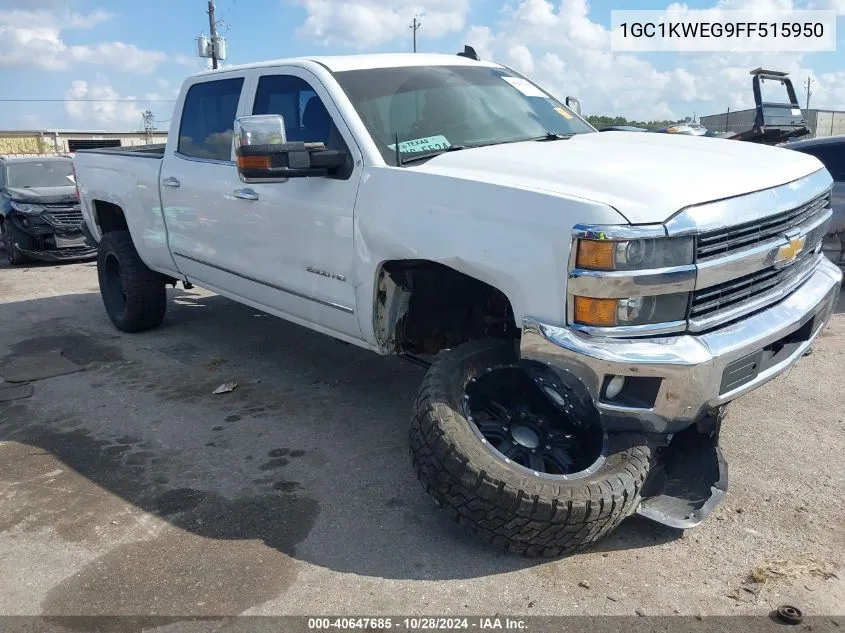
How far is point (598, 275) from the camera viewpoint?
8.62 feet

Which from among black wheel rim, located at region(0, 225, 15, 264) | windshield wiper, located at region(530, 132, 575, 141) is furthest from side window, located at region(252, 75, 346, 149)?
black wheel rim, located at region(0, 225, 15, 264)

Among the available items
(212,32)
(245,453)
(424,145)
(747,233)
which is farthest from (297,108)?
(212,32)

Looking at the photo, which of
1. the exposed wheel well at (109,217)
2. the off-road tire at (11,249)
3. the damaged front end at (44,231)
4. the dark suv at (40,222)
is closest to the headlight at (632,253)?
the exposed wheel well at (109,217)

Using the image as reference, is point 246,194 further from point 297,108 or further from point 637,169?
point 637,169

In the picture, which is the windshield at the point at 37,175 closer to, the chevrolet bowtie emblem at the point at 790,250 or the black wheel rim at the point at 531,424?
the black wheel rim at the point at 531,424

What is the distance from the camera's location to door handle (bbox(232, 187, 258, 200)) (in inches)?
168

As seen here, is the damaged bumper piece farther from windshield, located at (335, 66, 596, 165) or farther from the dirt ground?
windshield, located at (335, 66, 596, 165)

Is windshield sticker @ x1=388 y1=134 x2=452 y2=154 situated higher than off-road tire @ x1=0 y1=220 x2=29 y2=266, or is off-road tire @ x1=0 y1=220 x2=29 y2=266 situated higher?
windshield sticker @ x1=388 y1=134 x2=452 y2=154

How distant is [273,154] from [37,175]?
10.0 meters

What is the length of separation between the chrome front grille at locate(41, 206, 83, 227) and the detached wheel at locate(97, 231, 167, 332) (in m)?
4.61

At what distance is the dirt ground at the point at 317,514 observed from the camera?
273 centimetres

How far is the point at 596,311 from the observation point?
270cm

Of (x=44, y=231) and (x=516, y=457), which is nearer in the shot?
(x=516, y=457)

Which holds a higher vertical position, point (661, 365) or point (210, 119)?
point (210, 119)
